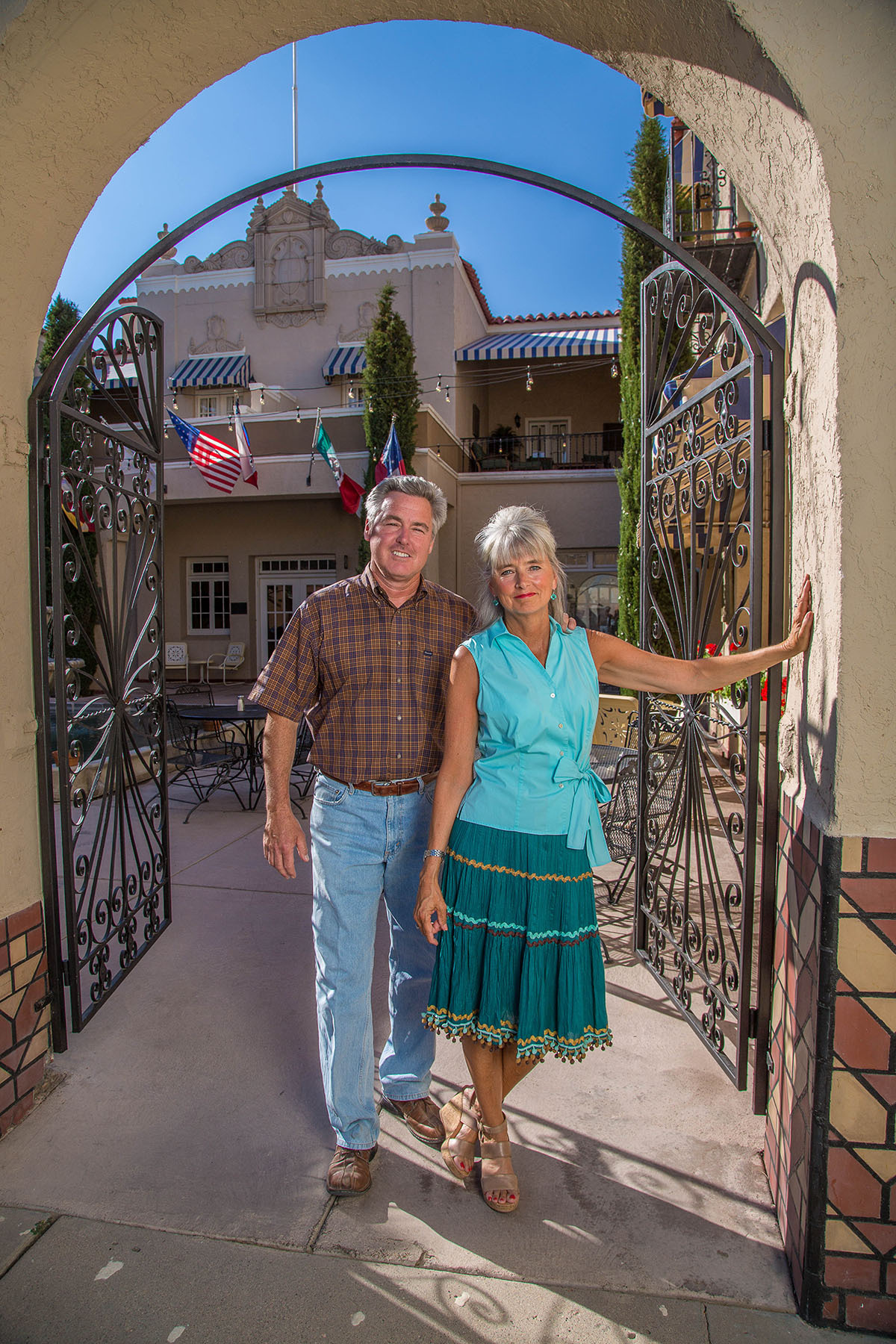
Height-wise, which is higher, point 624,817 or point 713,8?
point 713,8

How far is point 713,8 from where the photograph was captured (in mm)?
1929

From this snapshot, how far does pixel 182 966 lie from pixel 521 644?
2.53m

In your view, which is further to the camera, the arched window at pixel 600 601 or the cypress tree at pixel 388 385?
the arched window at pixel 600 601

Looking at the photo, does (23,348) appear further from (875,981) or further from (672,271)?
(875,981)

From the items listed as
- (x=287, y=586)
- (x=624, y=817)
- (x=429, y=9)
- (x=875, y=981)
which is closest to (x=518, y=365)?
(x=287, y=586)

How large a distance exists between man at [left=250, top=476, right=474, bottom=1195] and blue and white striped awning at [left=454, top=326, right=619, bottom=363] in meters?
14.6

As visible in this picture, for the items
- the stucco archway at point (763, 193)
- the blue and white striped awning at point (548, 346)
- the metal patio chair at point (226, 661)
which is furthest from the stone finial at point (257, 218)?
the stucco archway at point (763, 193)

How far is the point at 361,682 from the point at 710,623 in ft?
4.70

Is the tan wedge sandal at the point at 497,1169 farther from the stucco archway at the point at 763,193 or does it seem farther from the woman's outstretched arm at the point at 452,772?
the stucco archway at the point at 763,193

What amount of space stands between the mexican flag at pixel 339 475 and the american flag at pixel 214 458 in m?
1.77

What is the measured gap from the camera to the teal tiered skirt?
7.00ft

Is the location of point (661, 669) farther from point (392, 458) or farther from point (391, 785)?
point (392, 458)

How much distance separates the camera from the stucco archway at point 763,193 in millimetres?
1787

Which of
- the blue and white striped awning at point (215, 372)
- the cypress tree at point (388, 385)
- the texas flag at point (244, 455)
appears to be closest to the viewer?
the texas flag at point (244, 455)
